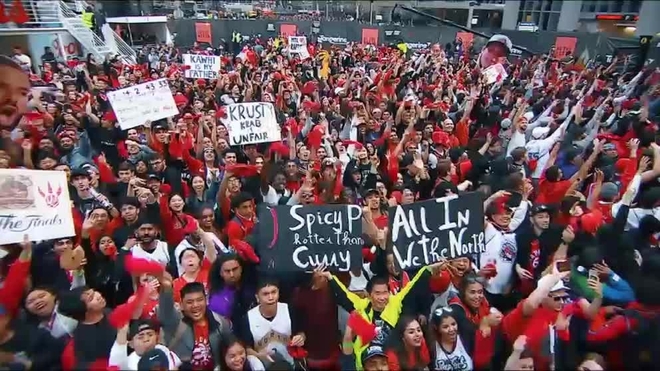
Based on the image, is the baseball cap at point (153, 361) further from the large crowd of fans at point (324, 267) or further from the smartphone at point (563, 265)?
the smartphone at point (563, 265)

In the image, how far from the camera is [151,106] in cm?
760

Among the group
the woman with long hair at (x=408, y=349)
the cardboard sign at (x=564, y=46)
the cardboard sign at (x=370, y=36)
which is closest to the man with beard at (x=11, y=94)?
the woman with long hair at (x=408, y=349)

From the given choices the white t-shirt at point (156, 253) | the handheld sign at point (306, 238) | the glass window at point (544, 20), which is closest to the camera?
the handheld sign at point (306, 238)

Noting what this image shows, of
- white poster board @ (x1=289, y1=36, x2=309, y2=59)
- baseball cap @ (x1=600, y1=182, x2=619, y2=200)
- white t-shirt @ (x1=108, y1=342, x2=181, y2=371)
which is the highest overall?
white t-shirt @ (x1=108, y1=342, x2=181, y2=371)

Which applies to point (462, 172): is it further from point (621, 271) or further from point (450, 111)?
point (450, 111)

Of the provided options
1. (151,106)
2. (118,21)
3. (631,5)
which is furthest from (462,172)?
(631,5)

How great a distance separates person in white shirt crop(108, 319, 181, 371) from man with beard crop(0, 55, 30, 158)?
5966 mm

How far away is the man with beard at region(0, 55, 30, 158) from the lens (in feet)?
26.1

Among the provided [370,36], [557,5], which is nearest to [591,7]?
[557,5]

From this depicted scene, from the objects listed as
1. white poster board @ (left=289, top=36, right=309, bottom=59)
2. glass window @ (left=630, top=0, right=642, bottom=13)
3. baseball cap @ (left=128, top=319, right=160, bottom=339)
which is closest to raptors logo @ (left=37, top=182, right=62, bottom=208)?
baseball cap @ (left=128, top=319, right=160, bottom=339)

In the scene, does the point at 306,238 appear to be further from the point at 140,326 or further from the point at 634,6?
the point at 634,6

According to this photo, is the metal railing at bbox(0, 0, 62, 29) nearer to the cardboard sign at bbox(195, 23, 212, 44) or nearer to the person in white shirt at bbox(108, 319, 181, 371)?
the cardboard sign at bbox(195, 23, 212, 44)

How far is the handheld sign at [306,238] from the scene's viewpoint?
3.73m

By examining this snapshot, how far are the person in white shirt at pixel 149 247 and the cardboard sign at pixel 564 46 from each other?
653 inches
